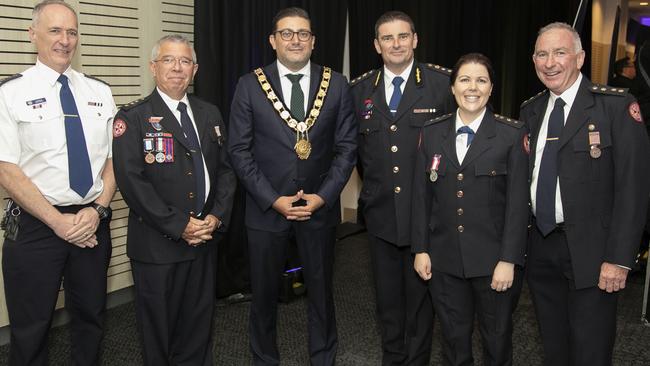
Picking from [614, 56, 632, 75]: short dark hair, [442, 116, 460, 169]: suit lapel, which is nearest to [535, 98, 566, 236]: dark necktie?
[442, 116, 460, 169]: suit lapel

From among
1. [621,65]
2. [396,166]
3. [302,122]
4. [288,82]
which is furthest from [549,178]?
[621,65]

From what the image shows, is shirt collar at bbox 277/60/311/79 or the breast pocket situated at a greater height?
shirt collar at bbox 277/60/311/79

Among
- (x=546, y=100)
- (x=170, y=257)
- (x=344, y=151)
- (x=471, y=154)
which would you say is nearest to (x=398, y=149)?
(x=344, y=151)

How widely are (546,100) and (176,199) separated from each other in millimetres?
1633

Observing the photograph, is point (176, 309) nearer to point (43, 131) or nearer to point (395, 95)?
point (43, 131)

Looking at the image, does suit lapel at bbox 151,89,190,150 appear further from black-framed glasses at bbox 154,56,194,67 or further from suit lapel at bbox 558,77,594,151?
suit lapel at bbox 558,77,594,151

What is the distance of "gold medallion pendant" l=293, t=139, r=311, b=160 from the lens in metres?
2.77

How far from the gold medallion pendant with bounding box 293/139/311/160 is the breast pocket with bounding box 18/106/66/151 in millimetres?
1018

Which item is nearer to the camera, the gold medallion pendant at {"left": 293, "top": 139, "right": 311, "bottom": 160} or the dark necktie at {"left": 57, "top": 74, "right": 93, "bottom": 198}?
the dark necktie at {"left": 57, "top": 74, "right": 93, "bottom": 198}

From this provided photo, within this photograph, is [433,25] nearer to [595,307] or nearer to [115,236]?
[115,236]

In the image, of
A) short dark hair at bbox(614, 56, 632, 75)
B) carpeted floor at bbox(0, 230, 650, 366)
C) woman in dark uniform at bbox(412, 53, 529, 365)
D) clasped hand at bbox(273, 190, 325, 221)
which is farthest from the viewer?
short dark hair at bbox(614, 56, 632, 75)

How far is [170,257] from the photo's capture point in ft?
8.36

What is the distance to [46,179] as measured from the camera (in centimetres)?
243

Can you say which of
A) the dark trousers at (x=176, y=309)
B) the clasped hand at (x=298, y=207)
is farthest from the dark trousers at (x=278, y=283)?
the dark trousers at (x=176, y=309)
